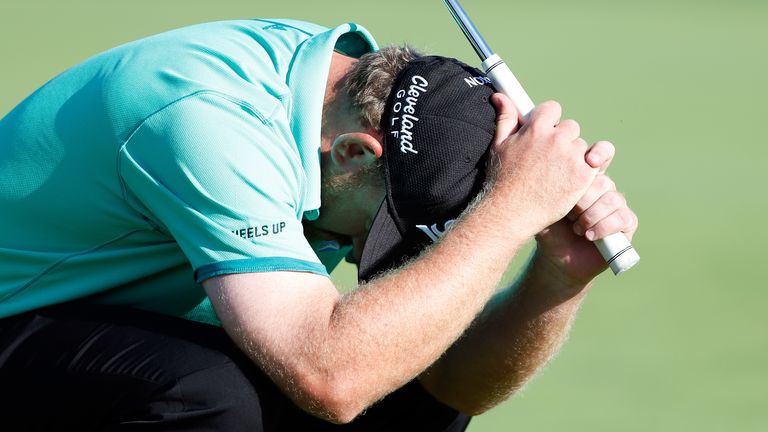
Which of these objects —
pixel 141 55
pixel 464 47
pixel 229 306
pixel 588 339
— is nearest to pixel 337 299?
pixel 229 306

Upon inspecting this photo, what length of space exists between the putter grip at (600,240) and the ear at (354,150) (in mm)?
325

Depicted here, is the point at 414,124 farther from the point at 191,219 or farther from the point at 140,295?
the point at 140,295

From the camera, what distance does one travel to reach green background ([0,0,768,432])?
11.2ft

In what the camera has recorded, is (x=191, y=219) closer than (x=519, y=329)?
Yes

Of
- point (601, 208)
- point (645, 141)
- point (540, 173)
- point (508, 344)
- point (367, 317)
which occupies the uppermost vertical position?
point (540, 173)

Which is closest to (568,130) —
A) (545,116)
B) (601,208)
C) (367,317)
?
(545,116)

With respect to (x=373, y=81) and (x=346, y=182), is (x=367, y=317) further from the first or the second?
(x=373, y=81)

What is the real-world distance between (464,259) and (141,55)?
2.57 feet

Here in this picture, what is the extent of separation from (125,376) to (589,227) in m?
1.02

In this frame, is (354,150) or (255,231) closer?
(255,231)

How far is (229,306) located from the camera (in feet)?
7.02

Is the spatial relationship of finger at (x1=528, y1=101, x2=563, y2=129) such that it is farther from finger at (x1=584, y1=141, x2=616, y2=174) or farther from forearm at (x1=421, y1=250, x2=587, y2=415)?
forearm at (x1=421, y1=250, x2=587, y2=415)

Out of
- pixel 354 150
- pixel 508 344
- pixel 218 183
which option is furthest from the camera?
pixel 508 344

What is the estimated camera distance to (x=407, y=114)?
238 centimetres
